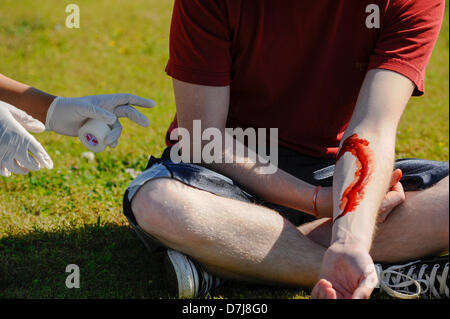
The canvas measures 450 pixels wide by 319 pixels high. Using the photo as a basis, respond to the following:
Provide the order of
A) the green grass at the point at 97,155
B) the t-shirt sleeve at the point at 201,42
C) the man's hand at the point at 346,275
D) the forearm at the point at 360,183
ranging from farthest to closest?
the green grass at the point at 97,155 < the t-shirt sleeve at the point at 201,42 < the forearm at the point at 360,183 < the man's hand at the point at 346,275

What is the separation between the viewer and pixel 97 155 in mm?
3479

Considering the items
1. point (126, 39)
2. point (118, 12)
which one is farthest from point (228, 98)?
point (118, 12)

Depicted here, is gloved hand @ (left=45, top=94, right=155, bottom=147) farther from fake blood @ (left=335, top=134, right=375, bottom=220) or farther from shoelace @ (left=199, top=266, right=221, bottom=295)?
fake blood @ (left=335, top=134, right=375, bottom=220)

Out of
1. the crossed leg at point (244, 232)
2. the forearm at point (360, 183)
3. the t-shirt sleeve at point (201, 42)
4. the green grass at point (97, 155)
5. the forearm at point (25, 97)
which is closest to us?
the forearm at point (360, 183)

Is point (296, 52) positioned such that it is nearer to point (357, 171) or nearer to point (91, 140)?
point (357, 171)

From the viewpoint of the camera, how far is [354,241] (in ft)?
5.39

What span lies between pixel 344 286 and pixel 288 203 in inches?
25.8

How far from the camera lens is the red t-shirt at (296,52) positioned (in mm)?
2141

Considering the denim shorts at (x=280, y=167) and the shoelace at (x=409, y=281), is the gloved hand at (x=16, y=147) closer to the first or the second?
the denim shorts at (x=280, y=167)

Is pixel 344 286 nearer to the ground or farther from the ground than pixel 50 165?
nearer to the ground

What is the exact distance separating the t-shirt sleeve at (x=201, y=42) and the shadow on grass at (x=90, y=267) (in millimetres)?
819

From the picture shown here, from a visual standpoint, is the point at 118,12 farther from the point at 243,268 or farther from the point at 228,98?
the point at 243,268

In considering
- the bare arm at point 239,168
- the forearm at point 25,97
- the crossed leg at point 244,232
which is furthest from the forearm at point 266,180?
the forearm at point 25,97

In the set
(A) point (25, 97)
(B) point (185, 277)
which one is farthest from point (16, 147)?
(B) point (185, 277)
